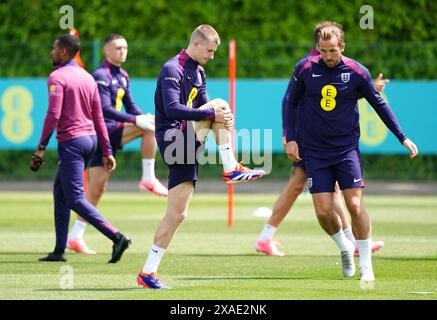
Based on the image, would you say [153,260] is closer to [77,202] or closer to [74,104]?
[77,202]

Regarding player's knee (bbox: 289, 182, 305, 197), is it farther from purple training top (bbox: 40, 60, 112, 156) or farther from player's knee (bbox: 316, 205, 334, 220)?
player's knee (bbox: 316, 205, 334, 220)

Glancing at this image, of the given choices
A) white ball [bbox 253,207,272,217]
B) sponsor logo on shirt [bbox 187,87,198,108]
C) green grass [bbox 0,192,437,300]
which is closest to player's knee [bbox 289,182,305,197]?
green grass [bbox 0,192,437,300]

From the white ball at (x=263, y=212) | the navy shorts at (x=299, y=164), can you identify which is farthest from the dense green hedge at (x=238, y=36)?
the navy shorts at (x=299, y=164)

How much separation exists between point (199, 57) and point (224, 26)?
16.9 meters

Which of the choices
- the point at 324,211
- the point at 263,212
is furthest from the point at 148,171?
the point at 263,212

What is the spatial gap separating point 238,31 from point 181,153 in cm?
1707

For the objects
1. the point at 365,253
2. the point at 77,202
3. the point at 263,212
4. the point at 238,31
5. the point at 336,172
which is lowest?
the point at 263,212

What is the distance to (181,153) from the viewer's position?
30.0 feet

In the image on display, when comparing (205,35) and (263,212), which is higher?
(205,35)

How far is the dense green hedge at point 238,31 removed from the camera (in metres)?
24.3

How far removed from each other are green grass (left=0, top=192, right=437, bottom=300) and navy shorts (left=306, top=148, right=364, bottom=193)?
0.83 m

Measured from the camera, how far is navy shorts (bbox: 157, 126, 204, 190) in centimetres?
912
